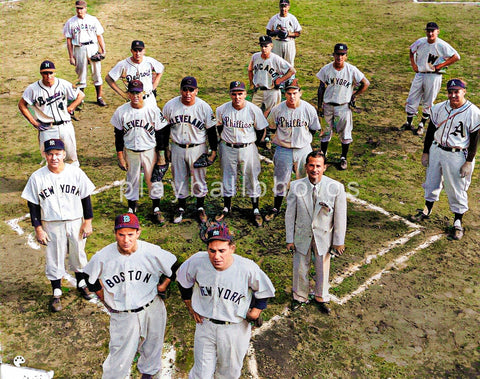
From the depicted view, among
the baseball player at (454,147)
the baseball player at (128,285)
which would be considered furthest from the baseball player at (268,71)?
the baseball player at (128,285)

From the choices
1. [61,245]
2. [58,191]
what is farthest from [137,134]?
[61,245]

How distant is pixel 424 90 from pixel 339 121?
248 centimetres

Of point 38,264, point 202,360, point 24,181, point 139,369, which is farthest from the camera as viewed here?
point 24,181

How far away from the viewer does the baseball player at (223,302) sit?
5656mm

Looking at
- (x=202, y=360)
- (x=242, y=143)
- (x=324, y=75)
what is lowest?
(x=202, y=360)

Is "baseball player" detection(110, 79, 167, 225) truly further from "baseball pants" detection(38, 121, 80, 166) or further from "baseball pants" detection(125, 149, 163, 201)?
"baseball pants" detection(38, 121, 80, 166)

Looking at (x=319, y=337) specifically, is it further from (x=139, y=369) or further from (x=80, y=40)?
(x=80, y=40)

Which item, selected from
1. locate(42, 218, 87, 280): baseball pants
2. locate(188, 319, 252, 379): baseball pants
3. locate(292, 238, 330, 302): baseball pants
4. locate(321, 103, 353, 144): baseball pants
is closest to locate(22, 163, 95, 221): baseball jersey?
locate(42, 218, 87, 280): baseball pants

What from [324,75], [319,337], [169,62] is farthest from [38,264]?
[169,62]

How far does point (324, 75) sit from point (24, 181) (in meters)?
6.16

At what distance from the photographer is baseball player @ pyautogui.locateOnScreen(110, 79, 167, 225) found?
29.7 ft

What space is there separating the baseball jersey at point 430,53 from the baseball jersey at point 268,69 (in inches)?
113

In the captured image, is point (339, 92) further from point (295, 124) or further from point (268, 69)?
point (295, 124)

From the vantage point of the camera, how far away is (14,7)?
22.3 meters
